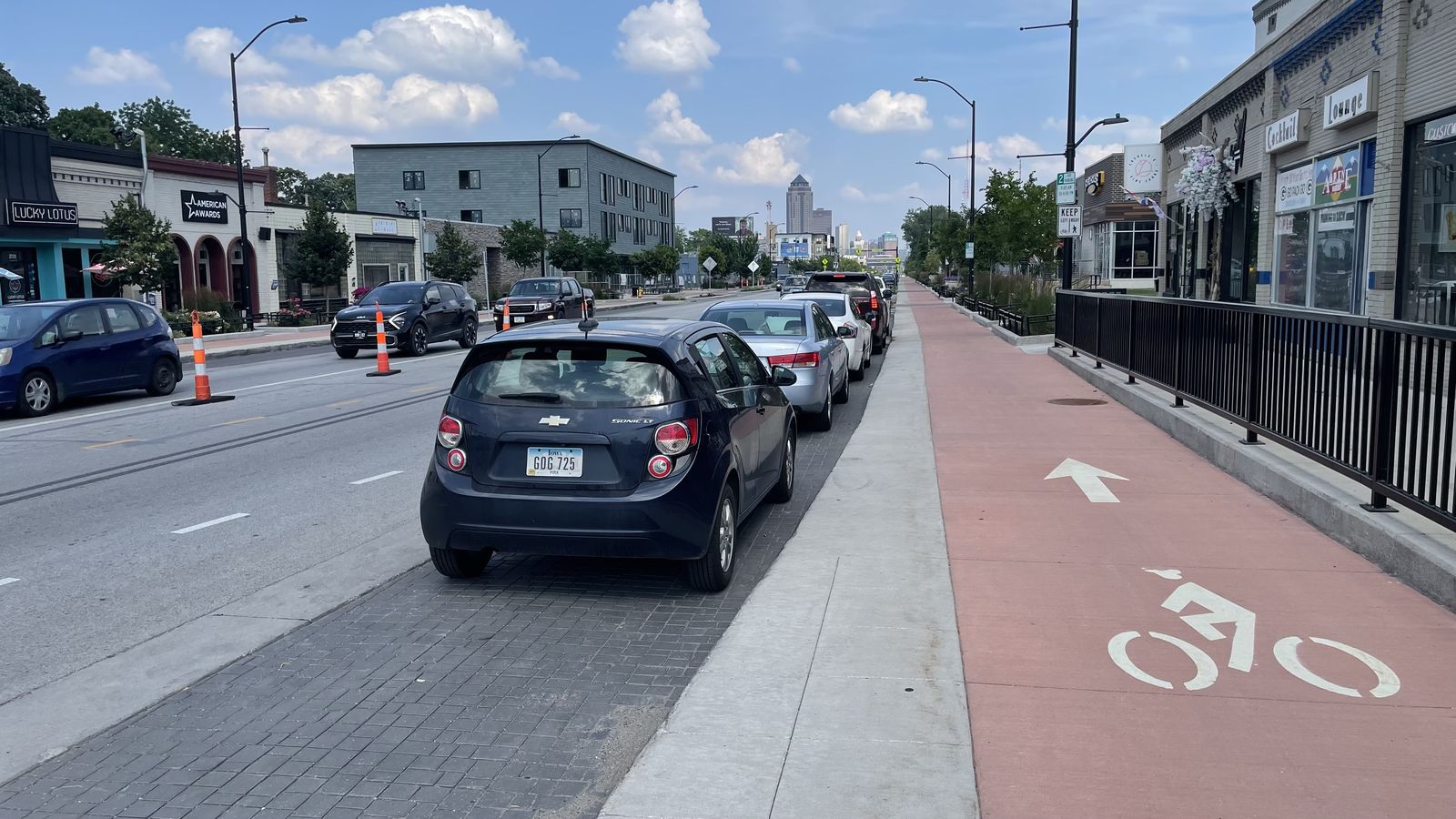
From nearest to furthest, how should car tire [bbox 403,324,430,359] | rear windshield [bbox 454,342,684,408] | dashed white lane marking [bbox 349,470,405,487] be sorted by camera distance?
rear windshield [bbox 454,342,684,408], dashed white lane marking [bbox 349,470,405,487], car tire [bbox 403,324,430,359]

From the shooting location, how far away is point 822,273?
27438 mm

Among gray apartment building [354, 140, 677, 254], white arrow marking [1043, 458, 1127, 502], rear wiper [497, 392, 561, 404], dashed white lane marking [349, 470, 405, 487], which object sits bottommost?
dashed white lane marking [349, 470, 405, 487]

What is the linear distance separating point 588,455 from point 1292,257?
871 inches

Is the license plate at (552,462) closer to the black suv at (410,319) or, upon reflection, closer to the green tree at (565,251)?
the black suv at (410,319)

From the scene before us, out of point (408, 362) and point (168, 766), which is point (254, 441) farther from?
point (408, 362)

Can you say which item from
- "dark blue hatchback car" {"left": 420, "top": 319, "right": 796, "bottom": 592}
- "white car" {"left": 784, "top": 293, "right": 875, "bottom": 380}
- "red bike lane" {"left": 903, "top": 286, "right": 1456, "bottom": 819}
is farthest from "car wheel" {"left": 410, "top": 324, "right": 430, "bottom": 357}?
"dark blue hatchback car" {"left": 420, "top": 319, "right": 796, "bottom": 592}

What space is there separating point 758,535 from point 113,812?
4777mm

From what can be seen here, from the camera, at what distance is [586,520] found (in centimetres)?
619

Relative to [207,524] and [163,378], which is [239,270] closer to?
[163,378]

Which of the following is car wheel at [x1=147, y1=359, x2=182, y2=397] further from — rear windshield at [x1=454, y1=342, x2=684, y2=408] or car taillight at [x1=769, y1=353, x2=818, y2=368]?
rear windshield at [x1=454, y1=342, x2=684, y2=408]

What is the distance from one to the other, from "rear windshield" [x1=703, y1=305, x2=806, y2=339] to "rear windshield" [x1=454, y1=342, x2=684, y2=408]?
6784mm

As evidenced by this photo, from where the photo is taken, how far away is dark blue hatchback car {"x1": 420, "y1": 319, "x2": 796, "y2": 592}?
245 inches

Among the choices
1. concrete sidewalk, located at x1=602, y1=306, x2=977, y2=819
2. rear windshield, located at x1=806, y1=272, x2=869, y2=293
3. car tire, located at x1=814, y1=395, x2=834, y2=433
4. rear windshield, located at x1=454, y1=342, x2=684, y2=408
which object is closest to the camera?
concrete sidewalk, located at x1=602, y1=306, x2=977, y2=819

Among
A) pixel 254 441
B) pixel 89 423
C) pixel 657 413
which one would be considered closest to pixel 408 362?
pixel 89 423
